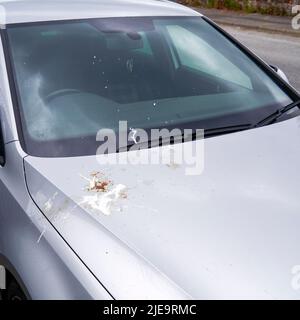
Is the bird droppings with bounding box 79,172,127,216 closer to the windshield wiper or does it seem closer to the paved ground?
the windshield wiper

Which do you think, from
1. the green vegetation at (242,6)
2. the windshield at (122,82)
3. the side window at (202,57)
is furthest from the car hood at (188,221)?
the green vegetation at (242,6)

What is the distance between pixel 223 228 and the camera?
1.72m

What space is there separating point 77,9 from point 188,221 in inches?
63.6

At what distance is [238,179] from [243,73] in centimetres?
108

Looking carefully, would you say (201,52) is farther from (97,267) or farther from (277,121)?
(97,267)

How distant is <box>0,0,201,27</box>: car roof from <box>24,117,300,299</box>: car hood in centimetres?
99

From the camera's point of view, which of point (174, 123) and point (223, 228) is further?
point (174, 123)

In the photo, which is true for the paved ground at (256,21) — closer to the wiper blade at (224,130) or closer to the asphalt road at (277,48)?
the asphalt road at (277,48)

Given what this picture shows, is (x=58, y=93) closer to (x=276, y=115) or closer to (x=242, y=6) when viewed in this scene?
(x=276, y=115)

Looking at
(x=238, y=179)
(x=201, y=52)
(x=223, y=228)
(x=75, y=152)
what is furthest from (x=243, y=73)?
(x=223, y=228)

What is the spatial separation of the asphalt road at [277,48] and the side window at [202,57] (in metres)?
4.18


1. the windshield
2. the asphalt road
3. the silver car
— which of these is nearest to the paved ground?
the asphalt road

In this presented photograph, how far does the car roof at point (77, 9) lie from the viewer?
2673 millimetres

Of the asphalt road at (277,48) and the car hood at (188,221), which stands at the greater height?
the asphalt road at (277,48)
